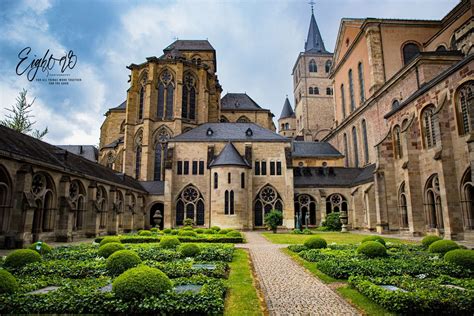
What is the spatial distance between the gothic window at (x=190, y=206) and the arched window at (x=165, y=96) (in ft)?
38.8

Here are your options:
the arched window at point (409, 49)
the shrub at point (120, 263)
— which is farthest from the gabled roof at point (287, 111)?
the shrub at point (120, 263)

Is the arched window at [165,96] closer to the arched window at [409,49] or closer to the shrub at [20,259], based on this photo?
the arched window at [409,49]

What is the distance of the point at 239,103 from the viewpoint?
55250 millimetres

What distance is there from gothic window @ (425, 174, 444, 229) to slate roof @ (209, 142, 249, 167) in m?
17.7

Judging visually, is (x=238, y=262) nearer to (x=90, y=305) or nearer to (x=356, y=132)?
(x=90, y=305)

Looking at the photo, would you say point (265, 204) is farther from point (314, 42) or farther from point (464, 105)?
point (314, 42)

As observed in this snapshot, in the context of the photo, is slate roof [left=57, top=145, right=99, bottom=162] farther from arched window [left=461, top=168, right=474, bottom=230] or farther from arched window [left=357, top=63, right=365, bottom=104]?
arched window [left=461, top=168, right=474, bottom=230]

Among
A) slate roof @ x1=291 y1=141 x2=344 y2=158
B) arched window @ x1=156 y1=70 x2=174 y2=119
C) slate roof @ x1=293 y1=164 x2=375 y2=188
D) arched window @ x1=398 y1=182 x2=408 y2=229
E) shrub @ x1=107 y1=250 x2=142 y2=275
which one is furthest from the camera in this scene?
slate roof @ x1=291 y1=141 x2=344 y2=158

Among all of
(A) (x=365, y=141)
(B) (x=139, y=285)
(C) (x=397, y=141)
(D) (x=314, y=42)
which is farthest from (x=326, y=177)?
(D) (x=314, y=42)

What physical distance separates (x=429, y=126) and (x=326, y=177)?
16.9m

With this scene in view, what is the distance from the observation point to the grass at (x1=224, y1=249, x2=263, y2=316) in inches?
247

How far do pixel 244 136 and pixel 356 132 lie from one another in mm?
15309

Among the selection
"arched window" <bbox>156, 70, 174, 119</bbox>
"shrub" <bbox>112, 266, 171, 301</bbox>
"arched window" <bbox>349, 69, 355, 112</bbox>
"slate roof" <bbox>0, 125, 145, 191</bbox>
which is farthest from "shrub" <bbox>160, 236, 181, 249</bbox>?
"arched window" <bbox>349, 69, 355, 112</bbox>

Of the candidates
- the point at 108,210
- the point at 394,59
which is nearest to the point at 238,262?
the point at 108,210
